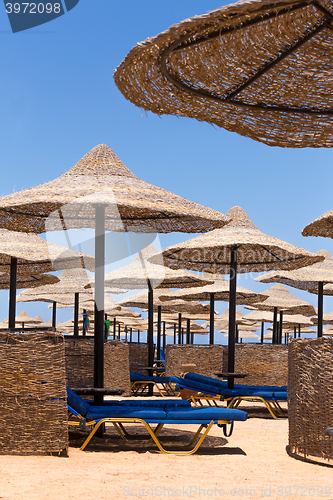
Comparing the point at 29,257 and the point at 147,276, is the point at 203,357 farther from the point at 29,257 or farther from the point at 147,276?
the point at 29,257

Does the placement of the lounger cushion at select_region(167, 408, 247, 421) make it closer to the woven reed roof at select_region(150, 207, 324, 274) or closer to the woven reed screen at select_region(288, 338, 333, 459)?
the woven reed screen at select_region(288, 338, 333, 459)

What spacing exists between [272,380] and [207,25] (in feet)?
25.4

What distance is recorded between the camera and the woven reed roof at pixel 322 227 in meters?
6.97

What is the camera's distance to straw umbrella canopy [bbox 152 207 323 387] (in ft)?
26.8

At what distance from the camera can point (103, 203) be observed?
5301 millimetres

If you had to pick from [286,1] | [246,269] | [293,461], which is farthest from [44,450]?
[246,269]

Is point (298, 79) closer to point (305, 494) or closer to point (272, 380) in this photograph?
point (305, 494)

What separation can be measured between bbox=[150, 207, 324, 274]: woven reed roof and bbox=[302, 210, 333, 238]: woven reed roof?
641 mm

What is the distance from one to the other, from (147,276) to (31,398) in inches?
237

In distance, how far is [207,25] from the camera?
116 inches

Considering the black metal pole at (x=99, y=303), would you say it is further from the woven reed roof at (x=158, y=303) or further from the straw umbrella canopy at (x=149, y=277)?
the woven reed roof at (x=158, y=303)

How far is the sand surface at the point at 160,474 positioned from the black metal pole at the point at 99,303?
688mm

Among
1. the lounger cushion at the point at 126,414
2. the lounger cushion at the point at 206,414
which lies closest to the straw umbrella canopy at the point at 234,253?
the lounger cushion at the point at 206,414

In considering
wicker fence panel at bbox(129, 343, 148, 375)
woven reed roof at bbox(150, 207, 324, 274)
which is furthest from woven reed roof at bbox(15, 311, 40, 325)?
woven reed roof at bbox(150, 207, 324, 274)
